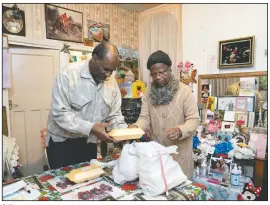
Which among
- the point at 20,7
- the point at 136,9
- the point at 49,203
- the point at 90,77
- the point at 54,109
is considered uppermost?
the point at 136,9

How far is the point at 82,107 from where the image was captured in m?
1.63

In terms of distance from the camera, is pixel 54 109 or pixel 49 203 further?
pixel 54 109

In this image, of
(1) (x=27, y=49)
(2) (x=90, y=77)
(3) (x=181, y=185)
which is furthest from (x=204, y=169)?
(1) (x=27, y=49)

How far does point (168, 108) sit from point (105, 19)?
3.05m

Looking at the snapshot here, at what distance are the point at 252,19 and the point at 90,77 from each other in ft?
8.35

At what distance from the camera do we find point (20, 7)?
3170 mm

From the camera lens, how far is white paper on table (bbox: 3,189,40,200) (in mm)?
1064

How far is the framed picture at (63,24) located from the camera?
11.3 ft

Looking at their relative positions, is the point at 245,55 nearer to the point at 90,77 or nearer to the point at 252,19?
the point at 252,19

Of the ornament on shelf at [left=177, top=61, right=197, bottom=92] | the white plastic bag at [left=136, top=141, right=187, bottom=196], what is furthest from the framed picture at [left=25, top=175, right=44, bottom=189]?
the ornament on shelf at [left=177, top=61, right=197, bottom=92]

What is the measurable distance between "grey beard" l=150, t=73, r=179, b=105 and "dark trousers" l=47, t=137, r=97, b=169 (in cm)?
67

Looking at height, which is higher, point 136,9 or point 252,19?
point 136,9

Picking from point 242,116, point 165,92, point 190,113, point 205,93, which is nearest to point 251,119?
point 242,116

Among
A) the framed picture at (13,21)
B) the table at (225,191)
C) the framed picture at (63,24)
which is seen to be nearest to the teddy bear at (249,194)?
the table at (225,191)
